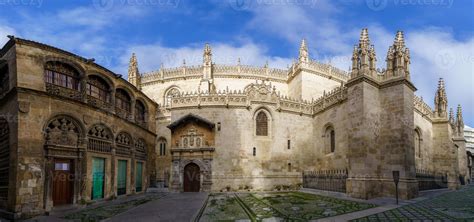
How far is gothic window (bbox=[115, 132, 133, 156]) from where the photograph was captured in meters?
19.0

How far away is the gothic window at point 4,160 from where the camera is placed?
42.0ft

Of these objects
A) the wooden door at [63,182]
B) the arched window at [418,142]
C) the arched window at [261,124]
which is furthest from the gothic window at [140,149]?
the arched window at [418,142]

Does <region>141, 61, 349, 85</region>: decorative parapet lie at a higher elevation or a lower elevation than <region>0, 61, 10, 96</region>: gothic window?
higher

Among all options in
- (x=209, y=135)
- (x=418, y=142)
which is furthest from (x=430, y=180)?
(x=209, y=135)

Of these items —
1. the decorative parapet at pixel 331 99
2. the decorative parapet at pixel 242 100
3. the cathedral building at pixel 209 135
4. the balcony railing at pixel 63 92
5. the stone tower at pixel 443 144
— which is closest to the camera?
the cathedral building at pixel 209 135

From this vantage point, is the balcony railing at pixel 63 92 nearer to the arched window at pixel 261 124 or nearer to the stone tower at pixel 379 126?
the arched window at pixel 261 124

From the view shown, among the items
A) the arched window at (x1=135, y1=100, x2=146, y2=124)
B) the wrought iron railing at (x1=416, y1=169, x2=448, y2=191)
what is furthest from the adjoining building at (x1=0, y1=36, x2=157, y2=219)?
the wrought iron railing at (x1=416, y1=169, x2=448, y2=191)

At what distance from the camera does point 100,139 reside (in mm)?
16938

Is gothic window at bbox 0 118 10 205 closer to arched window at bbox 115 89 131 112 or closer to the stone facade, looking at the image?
arched window at bbox 115 89 131 112

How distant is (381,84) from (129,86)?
16.7 m

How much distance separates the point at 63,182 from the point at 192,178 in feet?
33.9

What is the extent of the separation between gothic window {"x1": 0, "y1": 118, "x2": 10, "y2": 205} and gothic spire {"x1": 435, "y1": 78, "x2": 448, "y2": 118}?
31.9m

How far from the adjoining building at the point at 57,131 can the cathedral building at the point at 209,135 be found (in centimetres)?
6

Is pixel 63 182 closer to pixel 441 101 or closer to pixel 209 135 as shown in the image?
pixel 209 135
